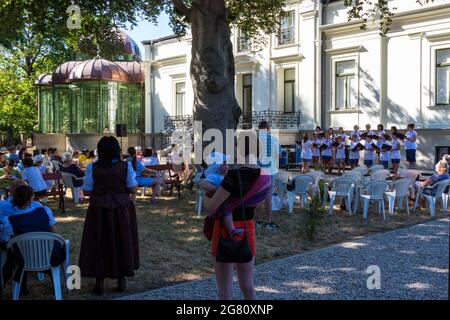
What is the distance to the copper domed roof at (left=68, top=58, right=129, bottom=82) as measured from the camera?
30281mm

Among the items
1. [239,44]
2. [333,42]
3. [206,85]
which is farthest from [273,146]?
[239,44]

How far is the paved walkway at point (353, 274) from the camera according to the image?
5.85 m

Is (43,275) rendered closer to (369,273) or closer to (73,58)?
(369,273)

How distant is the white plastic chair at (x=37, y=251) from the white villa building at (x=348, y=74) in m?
18.3

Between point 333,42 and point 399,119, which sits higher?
point 333,42

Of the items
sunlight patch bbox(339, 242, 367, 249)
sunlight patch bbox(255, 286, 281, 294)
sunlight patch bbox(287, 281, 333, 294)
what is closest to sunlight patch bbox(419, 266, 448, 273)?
sunlight patch bbox(339, 242, 367, 249)

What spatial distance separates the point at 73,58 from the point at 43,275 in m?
35.3

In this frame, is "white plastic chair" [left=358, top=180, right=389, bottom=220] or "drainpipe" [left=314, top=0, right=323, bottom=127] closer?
"white plastic chair" [left=358, top=180, right=389, bottom=220]

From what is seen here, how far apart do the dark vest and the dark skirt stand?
0.46m

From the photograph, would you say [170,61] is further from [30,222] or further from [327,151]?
[30,222]

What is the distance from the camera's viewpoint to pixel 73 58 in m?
39.4

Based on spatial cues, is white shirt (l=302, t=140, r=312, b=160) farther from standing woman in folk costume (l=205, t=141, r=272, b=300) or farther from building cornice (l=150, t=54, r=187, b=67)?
standing woman in folk costume (l=205, t=141, r=272, b=300)

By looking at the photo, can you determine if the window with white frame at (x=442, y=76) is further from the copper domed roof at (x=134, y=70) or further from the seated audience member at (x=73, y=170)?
Result: the copper domed roof at (x=134, y=70)

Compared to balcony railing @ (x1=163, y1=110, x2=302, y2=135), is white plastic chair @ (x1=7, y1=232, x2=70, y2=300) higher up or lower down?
lower down
